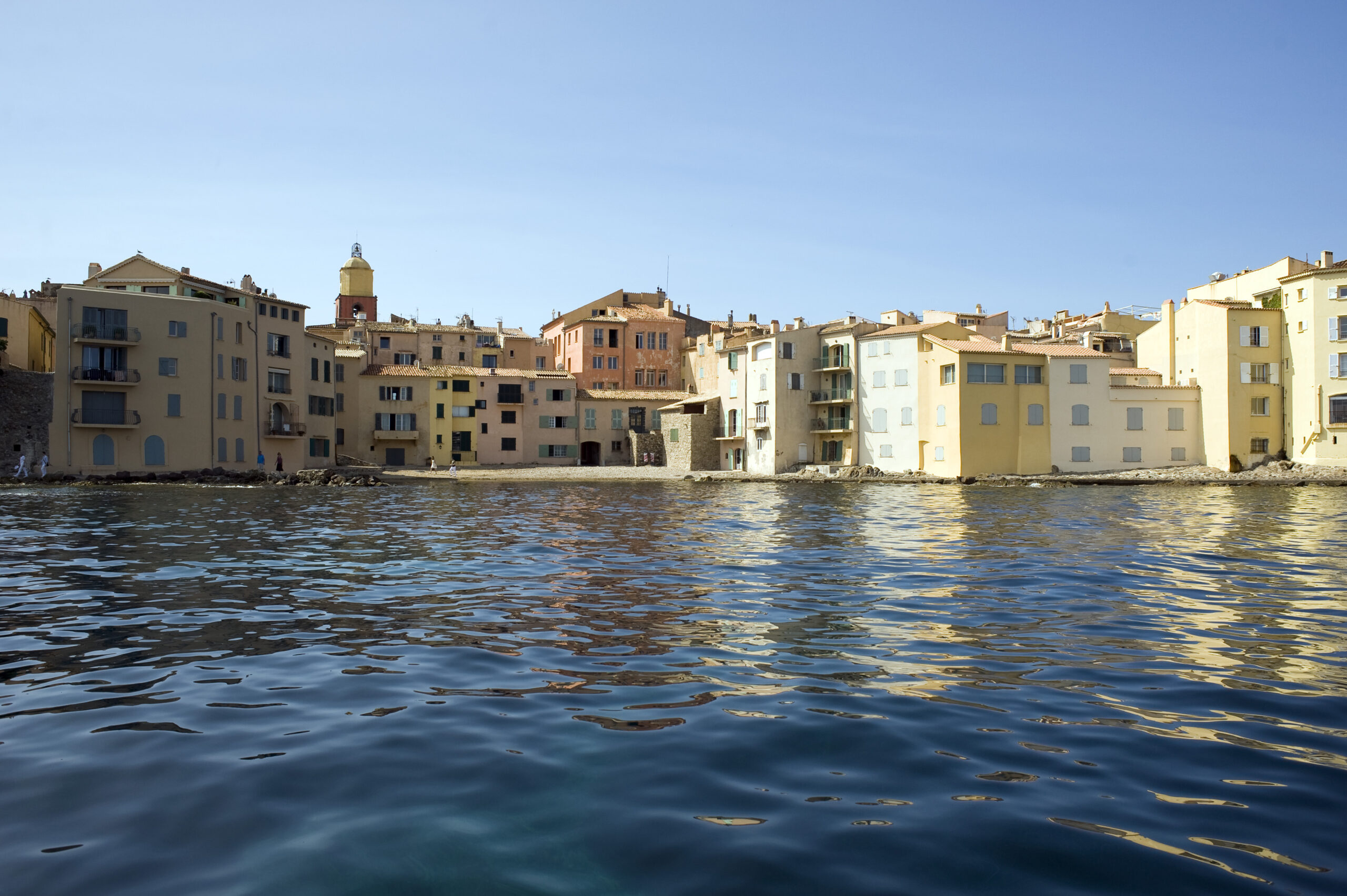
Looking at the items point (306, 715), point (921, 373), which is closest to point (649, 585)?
point (306, 715)

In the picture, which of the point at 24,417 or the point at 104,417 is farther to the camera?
the point at 24,417

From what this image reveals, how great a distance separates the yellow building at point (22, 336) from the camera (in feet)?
206

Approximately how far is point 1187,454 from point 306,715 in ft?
222

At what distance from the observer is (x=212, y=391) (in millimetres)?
63281

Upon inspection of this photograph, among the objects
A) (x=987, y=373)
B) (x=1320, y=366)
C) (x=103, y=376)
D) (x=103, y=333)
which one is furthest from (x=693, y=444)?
(x=1320, y=366)

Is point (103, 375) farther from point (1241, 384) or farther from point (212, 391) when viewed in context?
point (1241, 384)

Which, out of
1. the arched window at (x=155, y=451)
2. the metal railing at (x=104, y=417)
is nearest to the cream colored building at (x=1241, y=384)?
the arched window at (x=155, y=451)

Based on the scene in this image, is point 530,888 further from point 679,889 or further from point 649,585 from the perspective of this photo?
point 649,585

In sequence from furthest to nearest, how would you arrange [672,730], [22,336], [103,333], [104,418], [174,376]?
[22,336], [174,376], [103,333], [104,418], [672,730]

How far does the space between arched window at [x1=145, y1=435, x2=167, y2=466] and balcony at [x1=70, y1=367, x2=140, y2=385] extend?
368cm

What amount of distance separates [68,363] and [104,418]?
3695mm

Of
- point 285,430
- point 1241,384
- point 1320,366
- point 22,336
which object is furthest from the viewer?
point 285,430

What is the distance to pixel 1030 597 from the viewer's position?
15242mm

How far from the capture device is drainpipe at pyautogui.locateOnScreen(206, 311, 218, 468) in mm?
62969
